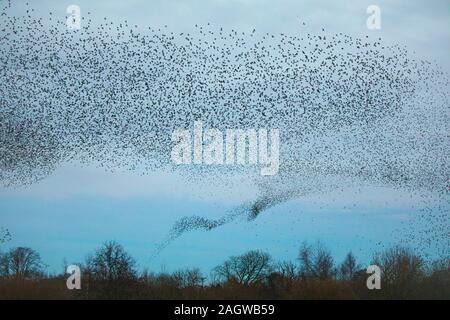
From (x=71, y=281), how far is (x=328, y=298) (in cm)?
1301

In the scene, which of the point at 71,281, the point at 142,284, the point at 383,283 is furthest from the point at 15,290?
the point at 383,283
